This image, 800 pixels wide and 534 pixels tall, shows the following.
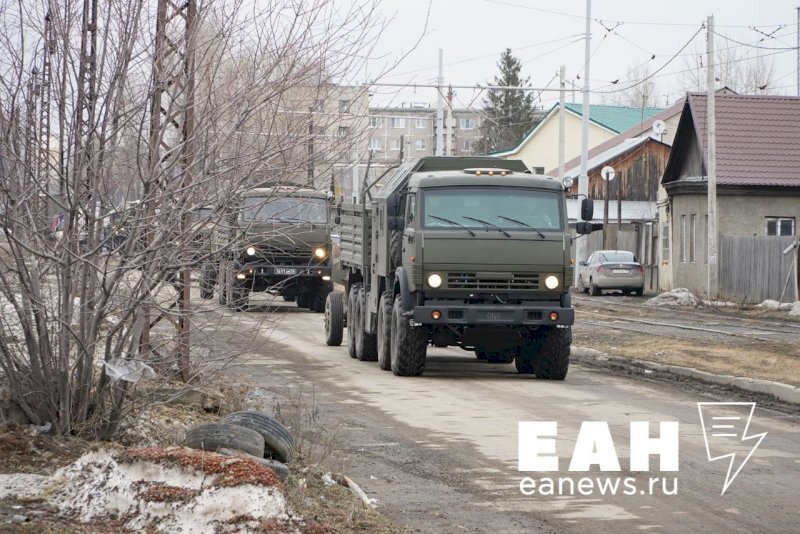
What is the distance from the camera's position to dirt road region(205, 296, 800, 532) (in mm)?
8164

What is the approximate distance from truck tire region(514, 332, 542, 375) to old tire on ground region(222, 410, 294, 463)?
313 inches

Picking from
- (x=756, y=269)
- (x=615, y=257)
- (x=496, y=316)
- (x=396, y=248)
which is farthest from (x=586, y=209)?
(x=615, y=257)

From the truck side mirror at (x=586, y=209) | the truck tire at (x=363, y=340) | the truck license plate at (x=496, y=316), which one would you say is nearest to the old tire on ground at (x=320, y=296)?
the truck tire at (x=363, y=340)

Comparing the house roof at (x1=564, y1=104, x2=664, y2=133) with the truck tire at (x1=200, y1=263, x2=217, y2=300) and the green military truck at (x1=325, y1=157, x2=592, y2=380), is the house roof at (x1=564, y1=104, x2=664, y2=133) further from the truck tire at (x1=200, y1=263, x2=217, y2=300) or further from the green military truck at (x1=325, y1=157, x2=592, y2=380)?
the truck tire at (x1=200, y1=263, x2=217, y2=300)

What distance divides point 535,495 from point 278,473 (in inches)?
71.4

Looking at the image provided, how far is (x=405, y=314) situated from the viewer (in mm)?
16453

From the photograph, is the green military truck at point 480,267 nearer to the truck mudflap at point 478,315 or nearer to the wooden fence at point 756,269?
the truck mudflap at point 478,315

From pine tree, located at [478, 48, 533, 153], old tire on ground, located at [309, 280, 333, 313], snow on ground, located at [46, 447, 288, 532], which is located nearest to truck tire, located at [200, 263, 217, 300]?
snow on ground, located at [46, 447, 288, 532]

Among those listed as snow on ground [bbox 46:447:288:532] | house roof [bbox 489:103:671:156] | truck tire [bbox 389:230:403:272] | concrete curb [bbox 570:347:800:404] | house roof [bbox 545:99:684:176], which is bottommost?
concrete curb [bbox 570:347:800:404]

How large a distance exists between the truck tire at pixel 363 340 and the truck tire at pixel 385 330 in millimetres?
1121

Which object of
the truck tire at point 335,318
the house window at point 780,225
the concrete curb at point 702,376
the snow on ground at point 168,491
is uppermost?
the house window at point 780,225

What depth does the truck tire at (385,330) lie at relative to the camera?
17531 millimetres

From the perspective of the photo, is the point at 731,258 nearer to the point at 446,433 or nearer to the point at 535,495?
the point at 446,433

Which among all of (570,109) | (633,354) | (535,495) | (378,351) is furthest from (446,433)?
(570,109)
